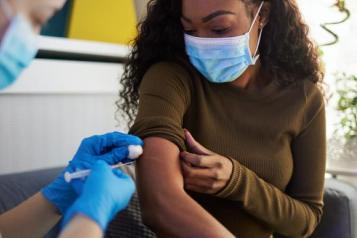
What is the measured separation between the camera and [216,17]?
118 centimetres

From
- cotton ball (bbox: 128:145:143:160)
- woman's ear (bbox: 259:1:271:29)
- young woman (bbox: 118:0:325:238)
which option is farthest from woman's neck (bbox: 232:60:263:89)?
cotton ball (bbox: 128:145:143:160)

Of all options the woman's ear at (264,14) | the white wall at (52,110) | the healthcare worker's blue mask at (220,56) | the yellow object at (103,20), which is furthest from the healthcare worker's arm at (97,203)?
the yellow object at (103,20)

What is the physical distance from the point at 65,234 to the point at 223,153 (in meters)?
0.57

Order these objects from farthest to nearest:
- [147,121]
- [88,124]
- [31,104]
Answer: [88,124]
[31,104]
[147,121]

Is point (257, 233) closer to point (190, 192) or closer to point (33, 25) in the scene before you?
point (190, 192)

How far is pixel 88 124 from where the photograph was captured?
1.85 m

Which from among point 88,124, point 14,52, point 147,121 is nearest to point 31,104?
point 88,124

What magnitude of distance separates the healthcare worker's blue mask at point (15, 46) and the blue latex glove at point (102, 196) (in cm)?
23

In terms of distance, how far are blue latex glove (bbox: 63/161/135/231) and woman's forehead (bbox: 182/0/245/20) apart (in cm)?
51

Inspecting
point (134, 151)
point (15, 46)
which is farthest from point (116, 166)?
point (15, 46)

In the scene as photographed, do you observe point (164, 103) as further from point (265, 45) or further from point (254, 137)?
point (265, 45)

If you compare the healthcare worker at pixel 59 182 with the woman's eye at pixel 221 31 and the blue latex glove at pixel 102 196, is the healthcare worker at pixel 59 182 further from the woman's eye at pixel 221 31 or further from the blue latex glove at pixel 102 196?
the woman's eye at pixel 221 31

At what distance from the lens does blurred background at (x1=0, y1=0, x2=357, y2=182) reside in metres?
1.58

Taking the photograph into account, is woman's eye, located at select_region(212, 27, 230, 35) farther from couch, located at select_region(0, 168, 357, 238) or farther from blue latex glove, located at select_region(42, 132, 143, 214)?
couch, located at select_region(0, 168, 357, 238)
